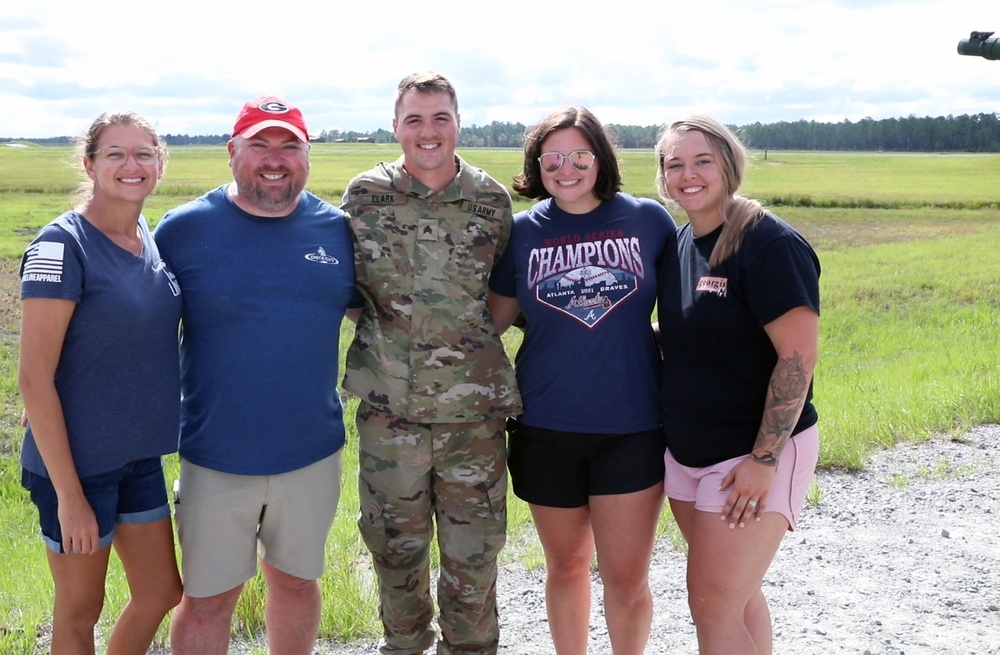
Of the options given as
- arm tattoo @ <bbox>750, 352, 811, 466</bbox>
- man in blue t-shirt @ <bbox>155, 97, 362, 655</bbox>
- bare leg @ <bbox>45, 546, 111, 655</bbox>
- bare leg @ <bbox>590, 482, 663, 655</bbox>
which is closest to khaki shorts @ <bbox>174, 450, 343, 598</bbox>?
man in blue t-shirt @ <bbox>155, 97, 362, 655</bbox>

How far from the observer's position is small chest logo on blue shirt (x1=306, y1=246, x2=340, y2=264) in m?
3.72

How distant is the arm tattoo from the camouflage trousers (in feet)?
4.02

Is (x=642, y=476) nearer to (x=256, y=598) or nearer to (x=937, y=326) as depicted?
(x=256, y=598)

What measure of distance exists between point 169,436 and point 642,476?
1.90 m

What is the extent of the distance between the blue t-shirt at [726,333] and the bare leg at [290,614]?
5.56ft

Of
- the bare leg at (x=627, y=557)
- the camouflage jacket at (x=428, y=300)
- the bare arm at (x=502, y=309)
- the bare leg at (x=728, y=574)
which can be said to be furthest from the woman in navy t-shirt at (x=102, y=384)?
the bare leg at (x=728, y=574)

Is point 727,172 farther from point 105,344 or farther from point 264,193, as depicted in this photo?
point 105,344

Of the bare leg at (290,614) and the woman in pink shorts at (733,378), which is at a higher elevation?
the woman in pink shorts at (733,378)

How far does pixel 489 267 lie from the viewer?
3990 mm

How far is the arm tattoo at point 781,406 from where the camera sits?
321 cm

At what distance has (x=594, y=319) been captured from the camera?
376 cm

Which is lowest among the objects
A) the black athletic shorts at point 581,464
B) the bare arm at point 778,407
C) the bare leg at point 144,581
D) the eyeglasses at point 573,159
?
the bare leg at point 144,581

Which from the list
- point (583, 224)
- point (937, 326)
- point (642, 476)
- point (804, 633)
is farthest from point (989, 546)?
point (937, 326)

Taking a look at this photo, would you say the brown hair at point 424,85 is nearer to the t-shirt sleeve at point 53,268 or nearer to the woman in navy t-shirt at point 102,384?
the woman in navy t-shirt at point 102,384
